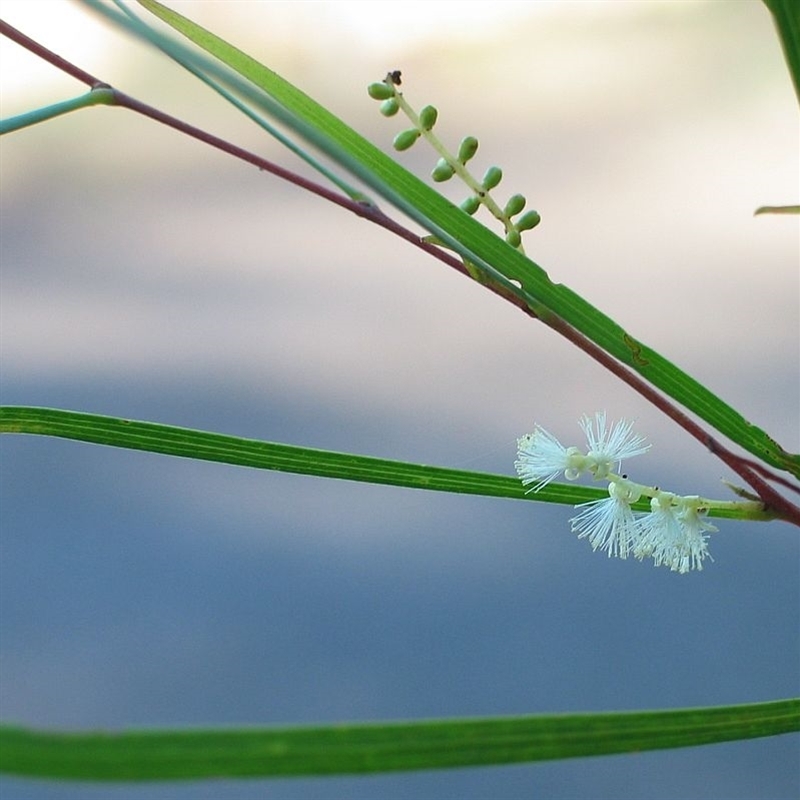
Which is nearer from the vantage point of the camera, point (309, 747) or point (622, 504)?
point (309, 747)

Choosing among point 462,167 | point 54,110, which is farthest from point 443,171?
point 54,110

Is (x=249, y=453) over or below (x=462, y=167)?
below

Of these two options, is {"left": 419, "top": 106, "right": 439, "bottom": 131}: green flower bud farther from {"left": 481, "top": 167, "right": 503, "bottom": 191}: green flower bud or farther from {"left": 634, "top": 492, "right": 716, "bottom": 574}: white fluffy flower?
{"left": 634, "top": 492, "right": 716, "bottom": 574}: white fluffy flower

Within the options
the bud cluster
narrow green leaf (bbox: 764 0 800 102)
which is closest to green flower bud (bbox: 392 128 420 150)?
the bud cluster

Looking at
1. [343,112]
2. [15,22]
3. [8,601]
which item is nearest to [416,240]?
[8,601]

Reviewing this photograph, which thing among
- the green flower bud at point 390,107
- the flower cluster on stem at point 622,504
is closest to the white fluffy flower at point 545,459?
the flower cluster on stem at point 622,504

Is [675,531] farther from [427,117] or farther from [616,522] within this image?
[427,117]
